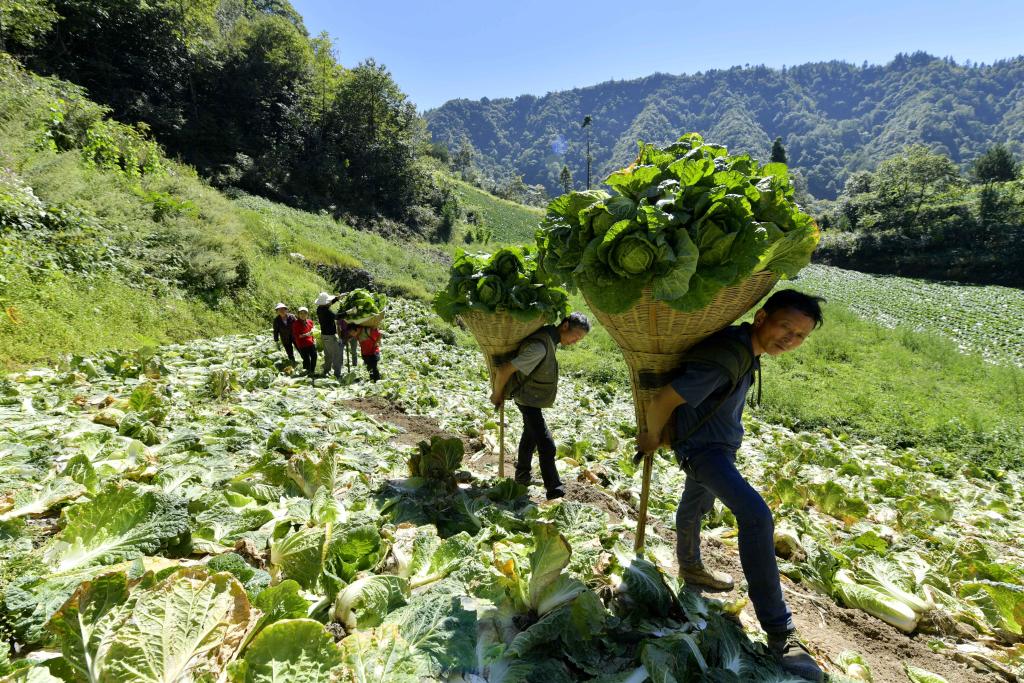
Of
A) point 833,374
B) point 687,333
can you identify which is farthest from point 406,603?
point 833,374

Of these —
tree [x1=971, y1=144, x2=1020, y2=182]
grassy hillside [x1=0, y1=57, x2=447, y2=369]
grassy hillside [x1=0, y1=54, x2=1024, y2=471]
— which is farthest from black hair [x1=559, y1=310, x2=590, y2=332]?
tree [x1=971, y1=144, x2=1020, y2=182]

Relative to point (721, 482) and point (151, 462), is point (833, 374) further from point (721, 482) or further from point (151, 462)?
point (151, 462)

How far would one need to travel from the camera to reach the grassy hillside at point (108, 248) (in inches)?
303

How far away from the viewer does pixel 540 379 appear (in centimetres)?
394

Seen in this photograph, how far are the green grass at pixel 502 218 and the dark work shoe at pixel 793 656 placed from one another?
42.7m

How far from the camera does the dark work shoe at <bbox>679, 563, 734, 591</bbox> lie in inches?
109

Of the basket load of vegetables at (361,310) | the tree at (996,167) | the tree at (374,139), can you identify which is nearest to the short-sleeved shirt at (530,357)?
the basket load of vegetables at (361,310)

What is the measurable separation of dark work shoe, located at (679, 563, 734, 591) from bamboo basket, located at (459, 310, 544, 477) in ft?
6.30

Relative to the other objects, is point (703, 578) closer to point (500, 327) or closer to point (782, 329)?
point (782, 329)

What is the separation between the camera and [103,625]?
1.40 m

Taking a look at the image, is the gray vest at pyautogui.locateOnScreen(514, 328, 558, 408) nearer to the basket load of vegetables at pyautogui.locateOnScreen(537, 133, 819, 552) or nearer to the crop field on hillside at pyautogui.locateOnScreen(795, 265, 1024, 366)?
the basket load of vegetables at pyautogui.locateOnScreen(537, 133, 819, 552)

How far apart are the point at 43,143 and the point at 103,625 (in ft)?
52.1

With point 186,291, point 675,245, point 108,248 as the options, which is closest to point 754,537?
point 675,245

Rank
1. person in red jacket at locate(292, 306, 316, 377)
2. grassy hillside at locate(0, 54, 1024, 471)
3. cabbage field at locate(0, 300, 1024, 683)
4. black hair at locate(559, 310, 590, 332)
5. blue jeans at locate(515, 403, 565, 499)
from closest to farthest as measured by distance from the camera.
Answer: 1. cabbage field at locate(0, 300, 1024, 683)
2. black hair at locate(559, 310, 590, 332)
3. blue jeans at locate(515, 403, 565, 499)
4. grassy hillside at locate(0, 54, 1024, 471)
5. person in red jacket at locate(292, 306, 316, 377)
